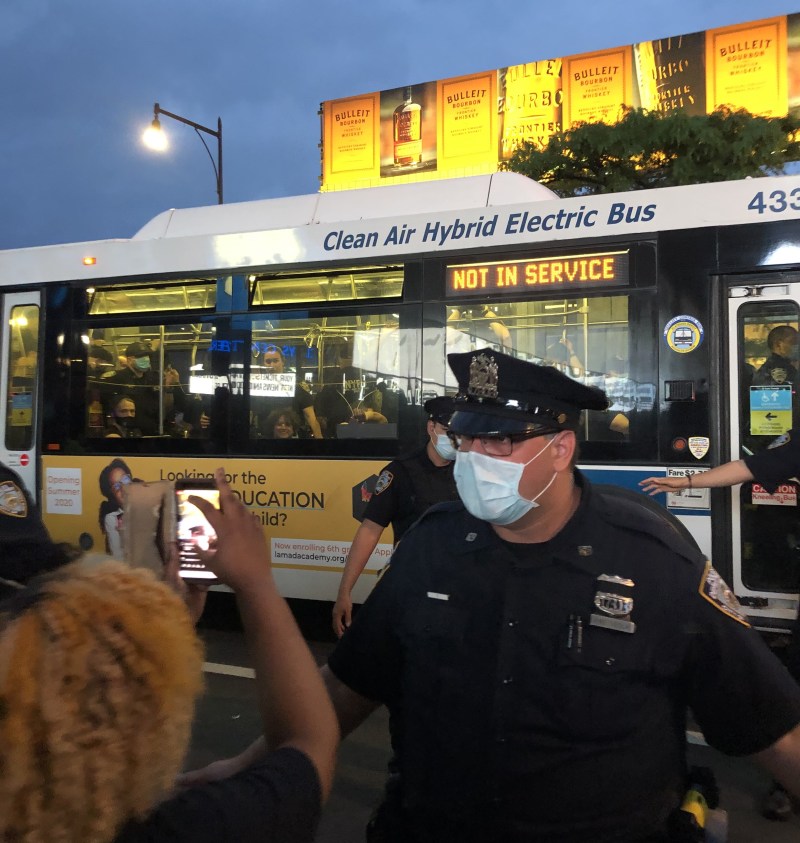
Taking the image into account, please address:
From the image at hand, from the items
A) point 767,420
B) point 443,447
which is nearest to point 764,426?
point 767,420

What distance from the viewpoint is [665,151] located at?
15953mm

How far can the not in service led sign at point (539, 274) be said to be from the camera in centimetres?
566

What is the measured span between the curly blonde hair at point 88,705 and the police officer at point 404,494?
10.2ft

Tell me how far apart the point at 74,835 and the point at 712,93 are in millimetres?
23371

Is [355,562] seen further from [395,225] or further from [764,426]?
[395,225]

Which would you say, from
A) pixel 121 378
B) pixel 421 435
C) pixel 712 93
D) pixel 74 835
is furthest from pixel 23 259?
pixel 712 93

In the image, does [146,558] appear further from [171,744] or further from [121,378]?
[121,378]

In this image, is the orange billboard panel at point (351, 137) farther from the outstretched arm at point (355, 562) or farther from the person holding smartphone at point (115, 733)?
the person holding smartphone at point (115, 733)

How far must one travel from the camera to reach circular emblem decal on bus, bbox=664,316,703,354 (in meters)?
5.43

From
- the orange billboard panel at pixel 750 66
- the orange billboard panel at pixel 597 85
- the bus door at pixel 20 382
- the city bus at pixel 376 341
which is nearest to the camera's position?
the city bus at pixel 376 341

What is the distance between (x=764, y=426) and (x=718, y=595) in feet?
12.4

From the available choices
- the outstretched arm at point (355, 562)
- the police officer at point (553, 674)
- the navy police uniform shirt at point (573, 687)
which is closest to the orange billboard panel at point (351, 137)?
the outstretched arm at point (355, 562)

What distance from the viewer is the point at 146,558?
144 centimetres

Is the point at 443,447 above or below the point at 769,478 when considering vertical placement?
above
